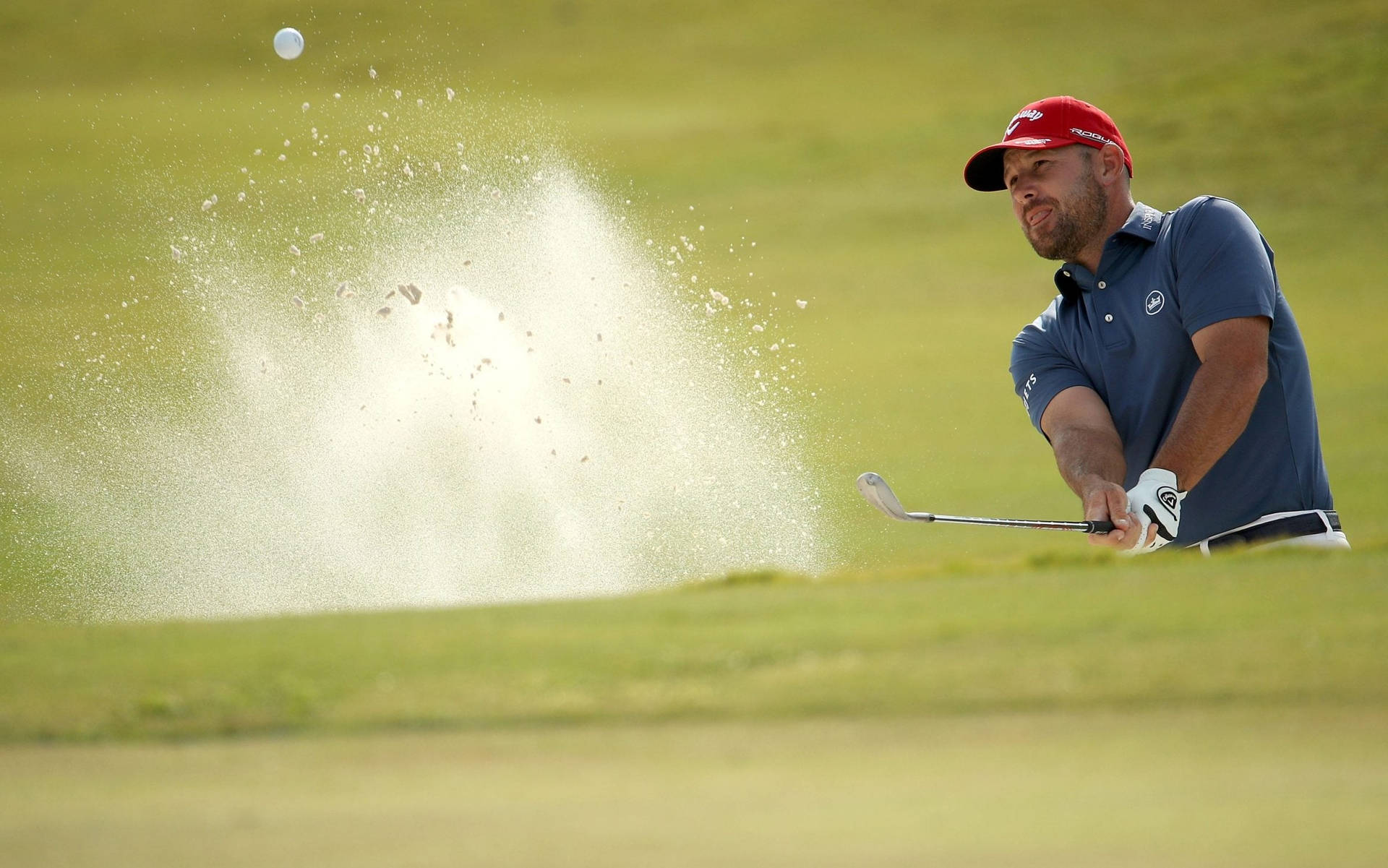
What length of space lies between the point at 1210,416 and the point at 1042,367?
2.86 ft

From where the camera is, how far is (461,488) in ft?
31.6

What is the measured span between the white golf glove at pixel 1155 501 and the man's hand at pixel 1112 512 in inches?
0.9

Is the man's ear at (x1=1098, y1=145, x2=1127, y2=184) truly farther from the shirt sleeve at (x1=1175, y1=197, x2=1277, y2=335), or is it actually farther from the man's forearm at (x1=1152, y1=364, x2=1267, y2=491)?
the man's forearm at (x1=1152, y1=364, x2=1267, y2=491)

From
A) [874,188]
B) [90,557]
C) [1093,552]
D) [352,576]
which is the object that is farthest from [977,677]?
[874,188]

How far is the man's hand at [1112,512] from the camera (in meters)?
3.98

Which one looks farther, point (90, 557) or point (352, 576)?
point (90, 557)

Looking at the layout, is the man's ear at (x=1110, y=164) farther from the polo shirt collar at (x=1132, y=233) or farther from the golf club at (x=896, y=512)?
the golf club at (x=896, y=512)

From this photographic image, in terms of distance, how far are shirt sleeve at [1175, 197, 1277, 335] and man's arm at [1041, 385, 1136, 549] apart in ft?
1.32

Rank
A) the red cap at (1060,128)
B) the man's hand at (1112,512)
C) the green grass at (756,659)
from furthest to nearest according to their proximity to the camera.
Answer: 1. the red cap at (1060,128)
2. the man's hand at (1112,512)
3. the green grass at (756,659)

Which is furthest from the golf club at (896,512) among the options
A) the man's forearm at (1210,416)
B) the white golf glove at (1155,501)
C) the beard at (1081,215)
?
the beard at (1081,215)

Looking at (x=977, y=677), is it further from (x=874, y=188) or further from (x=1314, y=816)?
(x=874, y=188)

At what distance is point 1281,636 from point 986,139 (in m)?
24.0

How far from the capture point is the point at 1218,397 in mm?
3857

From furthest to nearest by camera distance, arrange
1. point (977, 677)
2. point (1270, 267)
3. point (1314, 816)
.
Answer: point (1270, 267), point (977, 677), point (1314, 816)
